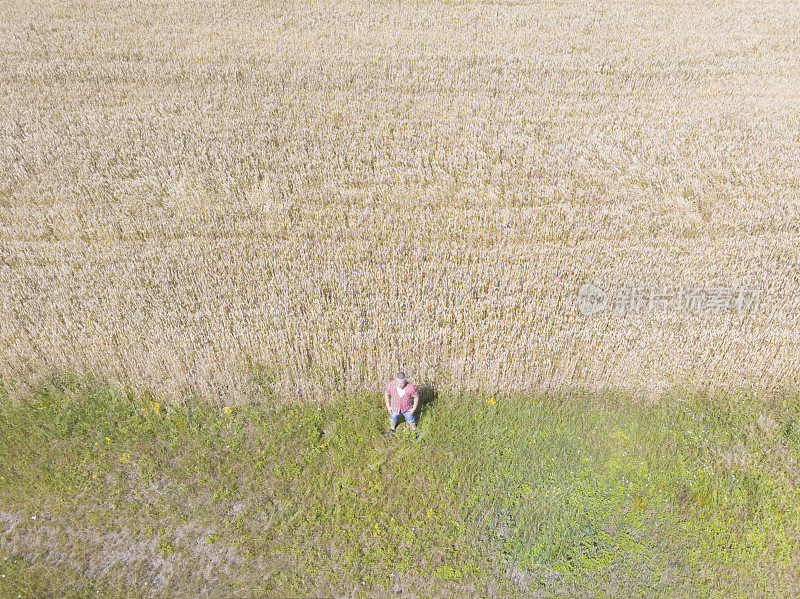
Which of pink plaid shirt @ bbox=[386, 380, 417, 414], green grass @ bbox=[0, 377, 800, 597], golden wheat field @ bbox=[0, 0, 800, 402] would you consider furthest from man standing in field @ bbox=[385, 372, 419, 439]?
golden wheat field @ bbox=[0, 0, 800, 402]

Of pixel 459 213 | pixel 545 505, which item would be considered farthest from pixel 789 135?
pixel 545 505

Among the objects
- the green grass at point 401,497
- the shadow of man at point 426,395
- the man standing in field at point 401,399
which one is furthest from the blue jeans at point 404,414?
the shadow of man at point 426,395

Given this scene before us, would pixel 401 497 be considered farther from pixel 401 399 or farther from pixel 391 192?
pixel 391 192

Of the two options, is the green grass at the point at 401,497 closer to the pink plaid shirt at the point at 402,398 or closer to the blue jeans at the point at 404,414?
the blue jeans at the point at 404,414

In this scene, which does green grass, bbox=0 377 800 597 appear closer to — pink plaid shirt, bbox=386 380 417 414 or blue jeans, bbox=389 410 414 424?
blue jeans, bbox=389 410 414 424

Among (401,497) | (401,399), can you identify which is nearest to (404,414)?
(401,399)

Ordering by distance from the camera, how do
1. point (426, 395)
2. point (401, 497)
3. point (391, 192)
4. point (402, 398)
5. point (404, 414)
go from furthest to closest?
point (391, 192)
point (426, 395)
point (404, 414)
point (402, 398)
point (401, 497)
